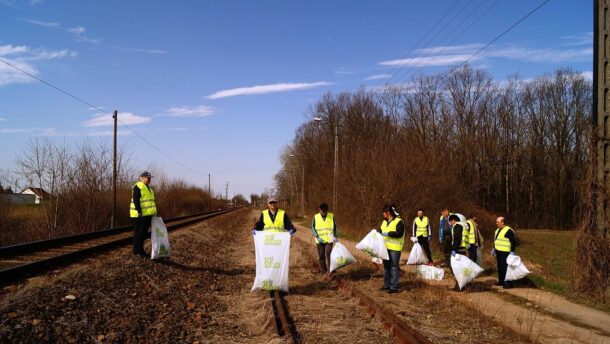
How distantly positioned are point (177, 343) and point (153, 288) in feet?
10.2

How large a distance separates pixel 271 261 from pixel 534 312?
5178 millimetres

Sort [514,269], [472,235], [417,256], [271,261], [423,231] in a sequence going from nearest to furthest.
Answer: [271,261] → [514,269] → [472,235] → [417,256] → [423,231]

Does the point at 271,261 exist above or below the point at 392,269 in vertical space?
above

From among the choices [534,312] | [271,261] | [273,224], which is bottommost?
[534,312]

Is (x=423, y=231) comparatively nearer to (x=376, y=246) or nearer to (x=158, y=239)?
(x=376, y=246)

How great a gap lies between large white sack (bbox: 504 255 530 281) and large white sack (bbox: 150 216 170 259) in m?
8.25

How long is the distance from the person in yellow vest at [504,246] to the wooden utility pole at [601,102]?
1810mm

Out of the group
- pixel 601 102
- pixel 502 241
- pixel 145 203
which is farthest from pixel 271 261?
pixel 601 102

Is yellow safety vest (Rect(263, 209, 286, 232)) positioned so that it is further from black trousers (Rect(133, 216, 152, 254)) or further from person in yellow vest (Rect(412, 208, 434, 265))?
person in yellow vest (Rect(412, 208, 434, 265))

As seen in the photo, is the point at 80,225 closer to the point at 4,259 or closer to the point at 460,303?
the point at 4,259

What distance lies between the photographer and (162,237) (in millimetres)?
11430

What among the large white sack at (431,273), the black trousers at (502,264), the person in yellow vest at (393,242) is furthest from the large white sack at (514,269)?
the person in yellow vest at (393,242)

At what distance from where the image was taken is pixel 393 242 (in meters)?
10.4

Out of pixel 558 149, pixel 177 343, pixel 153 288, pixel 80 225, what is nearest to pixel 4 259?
pixel 153 288
